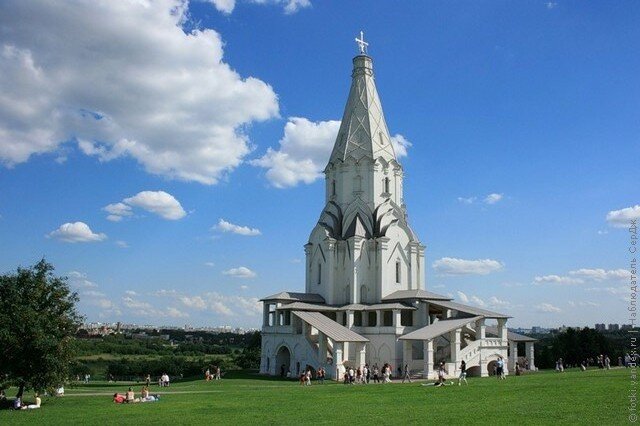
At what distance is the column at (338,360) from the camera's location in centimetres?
3862

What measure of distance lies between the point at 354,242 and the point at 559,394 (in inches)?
1138

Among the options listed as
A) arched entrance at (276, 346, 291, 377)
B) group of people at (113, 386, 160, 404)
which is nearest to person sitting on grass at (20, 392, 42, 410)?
group of people at (113, 386, 160, 404)

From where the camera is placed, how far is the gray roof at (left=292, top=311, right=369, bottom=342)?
40344mm

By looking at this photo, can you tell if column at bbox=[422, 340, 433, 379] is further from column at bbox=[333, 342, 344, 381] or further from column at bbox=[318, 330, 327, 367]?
column at bbox=[318, 330, 327, 367]

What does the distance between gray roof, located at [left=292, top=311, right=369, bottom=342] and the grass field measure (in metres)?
11.9

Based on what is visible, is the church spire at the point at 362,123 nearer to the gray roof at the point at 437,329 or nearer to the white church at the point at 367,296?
the white church at the point at 367,296

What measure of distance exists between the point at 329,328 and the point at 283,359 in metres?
6.74

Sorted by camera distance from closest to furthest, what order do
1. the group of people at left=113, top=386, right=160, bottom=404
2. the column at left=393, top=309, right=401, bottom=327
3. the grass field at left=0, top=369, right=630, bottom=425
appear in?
the grass field at left=0, top=369, right=630, bottom=425 → the group of people at left=113, top=386, right=160, bottom=404 → the column at left=393, top=309, right=401, bottom=327

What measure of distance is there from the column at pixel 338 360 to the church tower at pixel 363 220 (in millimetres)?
8895

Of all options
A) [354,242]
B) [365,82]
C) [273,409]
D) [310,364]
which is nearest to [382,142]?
[365,82]

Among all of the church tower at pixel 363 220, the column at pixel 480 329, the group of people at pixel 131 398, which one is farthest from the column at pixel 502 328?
the group of people at pixel 131 398

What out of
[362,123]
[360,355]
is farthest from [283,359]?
[362,123]

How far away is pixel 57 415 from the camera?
21.6 m

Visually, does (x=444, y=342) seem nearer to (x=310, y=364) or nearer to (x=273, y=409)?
(x=310, y=364)
